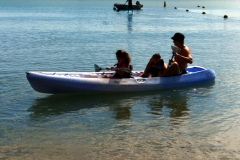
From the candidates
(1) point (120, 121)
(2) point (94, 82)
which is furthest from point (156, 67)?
(1) point (120, 121)

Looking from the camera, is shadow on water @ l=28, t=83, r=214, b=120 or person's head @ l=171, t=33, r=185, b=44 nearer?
shadow on water @ l=28, t=83, r=214, b=120

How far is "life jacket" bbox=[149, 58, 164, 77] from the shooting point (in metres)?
11.8

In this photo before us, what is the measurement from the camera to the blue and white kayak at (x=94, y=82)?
1045 centimetres

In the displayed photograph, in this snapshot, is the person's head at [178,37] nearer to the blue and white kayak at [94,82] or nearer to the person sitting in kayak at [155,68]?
the person sitting in kayak at [155,68]

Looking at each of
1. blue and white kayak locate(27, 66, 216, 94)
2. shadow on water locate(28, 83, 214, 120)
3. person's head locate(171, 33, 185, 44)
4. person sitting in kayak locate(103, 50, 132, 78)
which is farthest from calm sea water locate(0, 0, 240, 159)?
person's head locate(171, 33, 185, 44)

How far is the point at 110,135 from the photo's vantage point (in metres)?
8.00

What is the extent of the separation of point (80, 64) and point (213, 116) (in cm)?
836

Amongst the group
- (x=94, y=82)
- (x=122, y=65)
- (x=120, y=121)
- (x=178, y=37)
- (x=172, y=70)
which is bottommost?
(x=120, y=121)

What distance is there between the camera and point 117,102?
35.1 feet

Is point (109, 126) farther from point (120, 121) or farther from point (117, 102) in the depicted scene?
point (117, 102)

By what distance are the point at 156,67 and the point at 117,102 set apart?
196cm

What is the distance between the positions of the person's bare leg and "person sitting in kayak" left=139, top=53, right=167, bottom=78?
5.7 inches

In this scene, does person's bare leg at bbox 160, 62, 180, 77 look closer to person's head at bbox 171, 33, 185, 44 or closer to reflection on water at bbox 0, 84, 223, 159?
reflection on water at bbox 0, 84, 223, 159

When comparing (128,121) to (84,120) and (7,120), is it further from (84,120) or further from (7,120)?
(7,120)
